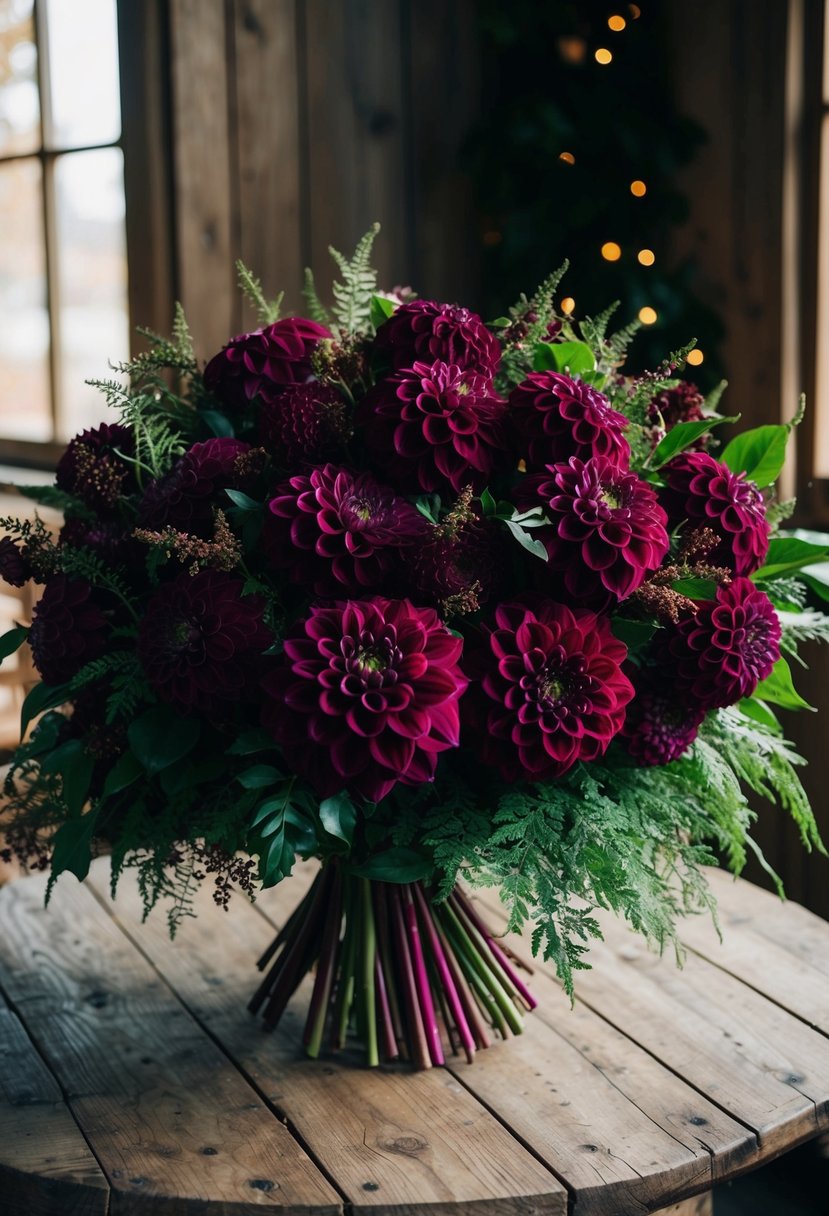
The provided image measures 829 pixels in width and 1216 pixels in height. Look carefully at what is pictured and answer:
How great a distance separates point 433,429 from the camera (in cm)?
86

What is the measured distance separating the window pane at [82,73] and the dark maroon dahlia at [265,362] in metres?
1.45

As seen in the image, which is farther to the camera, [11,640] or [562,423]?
[11,640]

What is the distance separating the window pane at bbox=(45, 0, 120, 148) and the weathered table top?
166 centimetres

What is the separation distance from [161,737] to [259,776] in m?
0.09

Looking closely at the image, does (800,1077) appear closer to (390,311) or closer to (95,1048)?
(95,1048)

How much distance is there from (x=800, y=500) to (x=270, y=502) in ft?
4.33

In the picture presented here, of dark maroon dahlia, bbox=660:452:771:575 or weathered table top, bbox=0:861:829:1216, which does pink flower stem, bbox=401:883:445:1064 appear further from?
dark maroon dahlia, bbox=660:452:771:575

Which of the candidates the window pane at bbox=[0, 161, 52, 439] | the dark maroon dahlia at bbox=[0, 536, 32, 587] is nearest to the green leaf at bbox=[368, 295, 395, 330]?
the dark maroon dahlia at bbox=[0, 536, 32, 587]

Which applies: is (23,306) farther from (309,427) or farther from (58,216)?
Result: (309,427)

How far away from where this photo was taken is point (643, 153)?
200 cm

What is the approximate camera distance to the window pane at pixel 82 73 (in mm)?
2293

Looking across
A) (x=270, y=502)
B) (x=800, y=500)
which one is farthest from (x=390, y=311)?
(x=800, y=500)

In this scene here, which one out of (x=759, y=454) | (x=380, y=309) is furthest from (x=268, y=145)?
(x=759, y=454)

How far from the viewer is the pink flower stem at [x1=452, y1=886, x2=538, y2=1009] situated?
107cm
